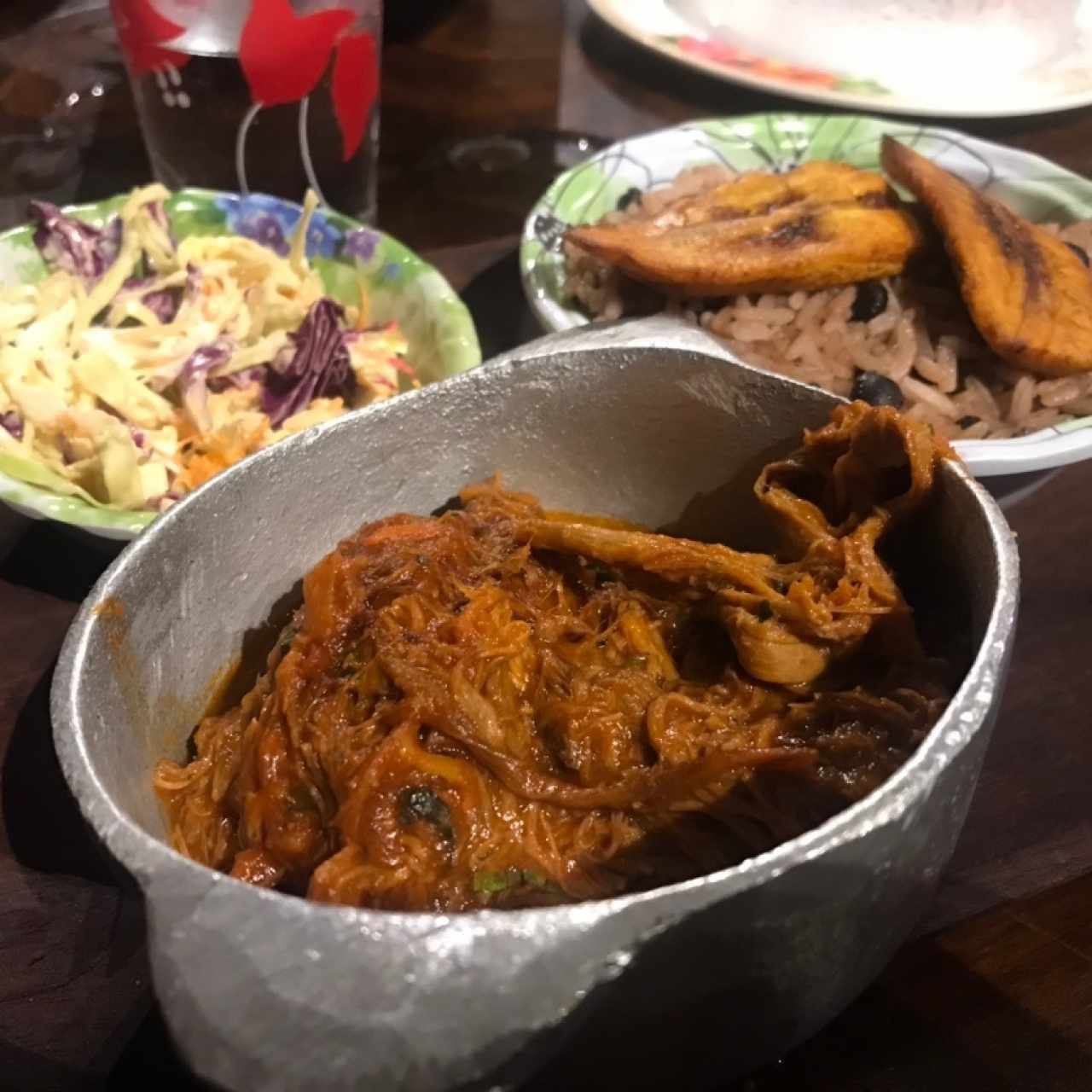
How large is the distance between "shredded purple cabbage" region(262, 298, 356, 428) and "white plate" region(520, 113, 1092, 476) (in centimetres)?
24

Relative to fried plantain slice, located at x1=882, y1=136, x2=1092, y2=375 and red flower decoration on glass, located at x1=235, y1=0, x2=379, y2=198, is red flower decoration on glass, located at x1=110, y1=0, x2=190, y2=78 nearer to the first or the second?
red flower decoration on glass, located at x1=235, y1=0, x2=379, y2=198

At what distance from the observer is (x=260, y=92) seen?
1.38m

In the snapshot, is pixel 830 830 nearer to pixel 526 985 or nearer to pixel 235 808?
pixel 526 985

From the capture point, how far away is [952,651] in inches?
25.9

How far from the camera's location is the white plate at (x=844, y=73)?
1766 mm

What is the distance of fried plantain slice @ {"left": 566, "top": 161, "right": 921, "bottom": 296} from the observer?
1.13m

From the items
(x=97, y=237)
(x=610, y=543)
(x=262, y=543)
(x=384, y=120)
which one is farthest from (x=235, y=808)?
(x=384, y=120)

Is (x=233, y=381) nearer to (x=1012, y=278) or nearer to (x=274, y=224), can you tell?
(x=274, y=224)

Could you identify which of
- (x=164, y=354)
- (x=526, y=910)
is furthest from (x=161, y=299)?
(x=526, y=910)

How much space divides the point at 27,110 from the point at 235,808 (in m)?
1.59

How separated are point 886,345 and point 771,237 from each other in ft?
0.60

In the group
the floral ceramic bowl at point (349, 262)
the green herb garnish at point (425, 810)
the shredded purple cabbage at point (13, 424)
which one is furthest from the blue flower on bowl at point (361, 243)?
the green herb garnish at point (425, 810)

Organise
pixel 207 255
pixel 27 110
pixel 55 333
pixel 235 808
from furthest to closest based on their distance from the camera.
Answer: pixel 27 110
pixel 207 255
pixel 55 333
pixel 235 808

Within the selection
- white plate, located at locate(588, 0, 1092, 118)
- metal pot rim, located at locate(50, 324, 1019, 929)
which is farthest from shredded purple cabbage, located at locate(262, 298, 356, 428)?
white plate, located at locate(588, 0, 1092, 118)
